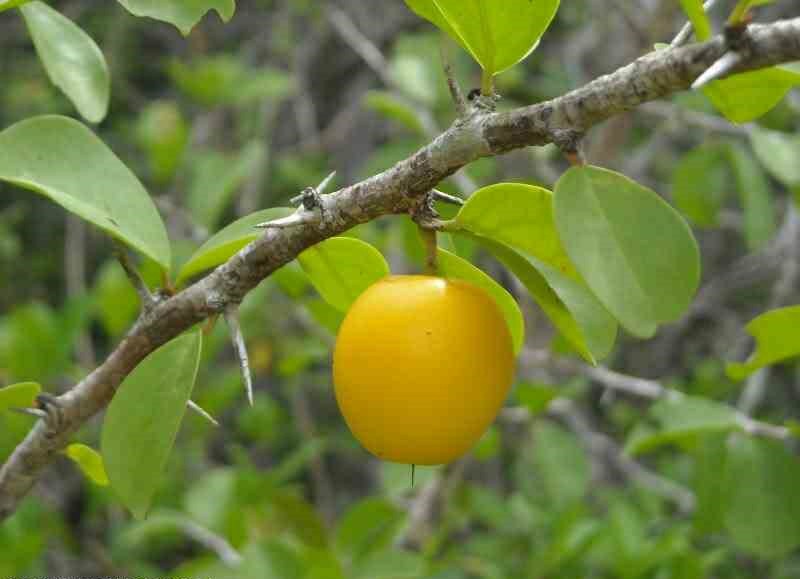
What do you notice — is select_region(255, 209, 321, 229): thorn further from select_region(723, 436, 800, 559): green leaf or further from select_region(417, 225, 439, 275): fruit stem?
select_region(723, 436, 800, 559): green leaf

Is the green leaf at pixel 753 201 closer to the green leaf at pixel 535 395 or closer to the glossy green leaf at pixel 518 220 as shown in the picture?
the green leaf at pixel 535 395

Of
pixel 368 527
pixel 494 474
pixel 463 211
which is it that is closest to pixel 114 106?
pixel 494 474

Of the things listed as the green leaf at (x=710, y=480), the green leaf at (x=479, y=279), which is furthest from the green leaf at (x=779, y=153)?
the green leaf at (x=479, y=279)

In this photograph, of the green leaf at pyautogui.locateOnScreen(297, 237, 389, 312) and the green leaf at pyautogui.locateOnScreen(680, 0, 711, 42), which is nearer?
the green leaf at pyautogui.locateOnScreen(680, 0, 711, 42)

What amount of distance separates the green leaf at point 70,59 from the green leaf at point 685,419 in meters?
0.84

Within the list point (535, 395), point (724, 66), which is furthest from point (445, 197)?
point (535, 395)

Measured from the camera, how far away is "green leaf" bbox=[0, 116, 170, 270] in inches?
33.7

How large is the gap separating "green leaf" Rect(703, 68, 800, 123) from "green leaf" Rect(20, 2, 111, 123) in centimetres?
58

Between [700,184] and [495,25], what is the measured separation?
1.64m

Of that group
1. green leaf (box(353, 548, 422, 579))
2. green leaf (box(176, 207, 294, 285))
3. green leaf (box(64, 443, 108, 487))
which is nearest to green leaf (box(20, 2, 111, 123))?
green leaf (box(176, 207, 294, 285))

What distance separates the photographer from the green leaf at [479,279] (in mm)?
832

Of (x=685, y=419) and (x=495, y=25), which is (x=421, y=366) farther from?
(x=685, y=419)

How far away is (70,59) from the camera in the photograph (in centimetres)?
101

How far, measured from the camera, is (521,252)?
77cm
